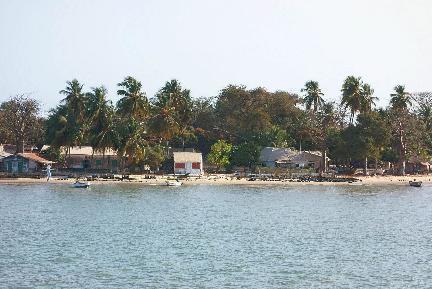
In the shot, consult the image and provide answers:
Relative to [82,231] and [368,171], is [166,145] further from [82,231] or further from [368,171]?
[82,231]

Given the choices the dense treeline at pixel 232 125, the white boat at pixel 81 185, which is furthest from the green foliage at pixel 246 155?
the white boat at pixel 81 185

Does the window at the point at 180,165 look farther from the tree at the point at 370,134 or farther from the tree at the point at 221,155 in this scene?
the tree at the point at 370,134

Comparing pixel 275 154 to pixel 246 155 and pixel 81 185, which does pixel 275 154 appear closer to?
pixel 246 155

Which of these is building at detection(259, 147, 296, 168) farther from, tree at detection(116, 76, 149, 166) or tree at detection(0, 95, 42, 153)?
tree at detection(0, 95, 42, 153)

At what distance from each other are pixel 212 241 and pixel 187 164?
64.0 meters

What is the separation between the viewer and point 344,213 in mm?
69500

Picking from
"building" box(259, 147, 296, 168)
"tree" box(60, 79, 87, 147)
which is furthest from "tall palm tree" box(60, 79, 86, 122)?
"building" box(259, 147, 296, 168)

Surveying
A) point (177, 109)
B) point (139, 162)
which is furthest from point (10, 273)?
point (177, 109)

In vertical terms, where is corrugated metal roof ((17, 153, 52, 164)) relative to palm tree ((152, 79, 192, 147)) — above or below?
below

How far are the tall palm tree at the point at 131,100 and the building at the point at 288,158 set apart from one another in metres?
24.0

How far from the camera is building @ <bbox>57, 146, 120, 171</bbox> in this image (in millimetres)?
118062

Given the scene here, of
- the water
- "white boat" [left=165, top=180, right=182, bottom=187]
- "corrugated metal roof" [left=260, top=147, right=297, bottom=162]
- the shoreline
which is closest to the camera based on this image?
the water

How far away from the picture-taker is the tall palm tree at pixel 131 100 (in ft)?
364

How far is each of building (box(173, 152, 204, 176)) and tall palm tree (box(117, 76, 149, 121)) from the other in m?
9.71
